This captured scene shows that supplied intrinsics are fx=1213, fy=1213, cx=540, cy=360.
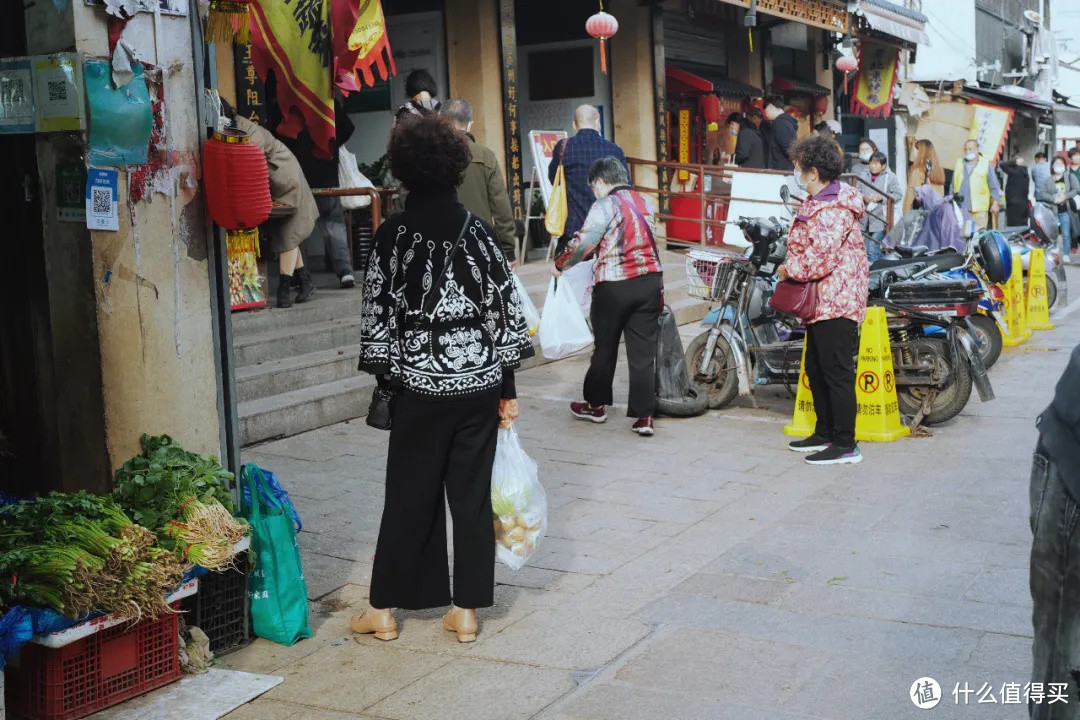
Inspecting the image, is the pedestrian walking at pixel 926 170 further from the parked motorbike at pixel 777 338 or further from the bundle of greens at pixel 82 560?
the bundle of greens at pixel 82 560

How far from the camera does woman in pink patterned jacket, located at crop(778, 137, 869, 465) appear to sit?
23.0 ft

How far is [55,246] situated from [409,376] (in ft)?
4.56

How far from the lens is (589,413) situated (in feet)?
27.7

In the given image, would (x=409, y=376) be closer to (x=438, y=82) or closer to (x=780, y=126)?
(x=438, y=82)

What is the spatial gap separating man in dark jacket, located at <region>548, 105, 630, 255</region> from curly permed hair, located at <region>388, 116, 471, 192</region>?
17.6ft

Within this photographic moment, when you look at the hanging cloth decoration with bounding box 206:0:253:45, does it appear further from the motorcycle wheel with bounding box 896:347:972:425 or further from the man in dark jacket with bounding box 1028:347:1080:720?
the motorcycle wheel with bounding box 896:347:972:425

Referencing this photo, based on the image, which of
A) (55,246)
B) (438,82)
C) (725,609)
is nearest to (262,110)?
(438,82)

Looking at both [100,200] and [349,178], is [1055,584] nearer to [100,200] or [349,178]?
[100,200]

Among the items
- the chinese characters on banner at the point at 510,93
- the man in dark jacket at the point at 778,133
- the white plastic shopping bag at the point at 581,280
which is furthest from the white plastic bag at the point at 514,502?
the man in dark jacket at the point at 778,133

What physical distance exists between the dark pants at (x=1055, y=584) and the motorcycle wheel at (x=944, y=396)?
226 inches

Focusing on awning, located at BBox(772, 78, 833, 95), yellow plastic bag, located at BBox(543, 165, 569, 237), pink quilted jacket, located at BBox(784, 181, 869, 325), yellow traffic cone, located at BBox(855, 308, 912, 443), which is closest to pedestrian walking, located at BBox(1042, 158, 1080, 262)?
awning, located at BBox(772, 78, 833, 95)

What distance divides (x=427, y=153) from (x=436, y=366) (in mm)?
774

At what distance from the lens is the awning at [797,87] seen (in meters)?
20.8

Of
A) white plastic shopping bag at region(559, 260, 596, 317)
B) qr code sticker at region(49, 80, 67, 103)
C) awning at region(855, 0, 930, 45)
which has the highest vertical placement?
awning at region(855, 0, 930, 45)
